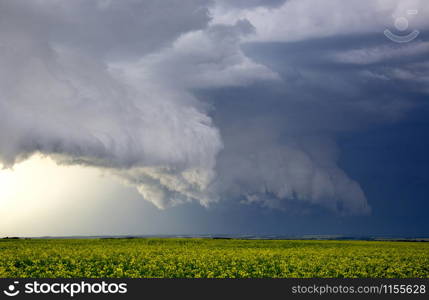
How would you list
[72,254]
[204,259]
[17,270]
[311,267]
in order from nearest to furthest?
[17,270] < [311,267] < [204,259] < [72,254]

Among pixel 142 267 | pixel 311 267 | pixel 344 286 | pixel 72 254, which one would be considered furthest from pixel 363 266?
pixel 72 254

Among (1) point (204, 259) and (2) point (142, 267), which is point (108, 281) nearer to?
(2) point (142, 267)

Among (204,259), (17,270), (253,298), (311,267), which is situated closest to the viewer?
(253,298)

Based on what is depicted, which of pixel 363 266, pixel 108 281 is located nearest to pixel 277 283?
pixel 108 281

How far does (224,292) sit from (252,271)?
479 inches

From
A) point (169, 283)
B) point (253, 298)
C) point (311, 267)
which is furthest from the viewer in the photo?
point (311, 267)

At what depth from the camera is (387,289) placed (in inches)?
1230

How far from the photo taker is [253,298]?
28.6m

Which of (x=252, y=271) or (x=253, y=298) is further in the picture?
(x=252, y=271)

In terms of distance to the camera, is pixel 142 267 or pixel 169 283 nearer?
pixel 169 283

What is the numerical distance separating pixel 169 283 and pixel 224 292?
4.02 metres

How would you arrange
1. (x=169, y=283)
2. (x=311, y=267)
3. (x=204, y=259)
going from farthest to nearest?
(x=204, y=259) < (x=311, y=267) < (x=169, y=283)

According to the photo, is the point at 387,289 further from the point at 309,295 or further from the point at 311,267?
the point at 311,267

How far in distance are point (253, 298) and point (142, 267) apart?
51.5ft
